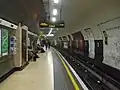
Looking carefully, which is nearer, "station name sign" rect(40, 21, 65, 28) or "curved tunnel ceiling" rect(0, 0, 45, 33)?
"curved tunnel ceiling" rect(0, 0, 45, 33)

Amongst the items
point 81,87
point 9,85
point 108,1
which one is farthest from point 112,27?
point 9,85

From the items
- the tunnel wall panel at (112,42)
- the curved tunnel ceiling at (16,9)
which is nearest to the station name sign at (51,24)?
the curved tunnel ceiling at (16,9)

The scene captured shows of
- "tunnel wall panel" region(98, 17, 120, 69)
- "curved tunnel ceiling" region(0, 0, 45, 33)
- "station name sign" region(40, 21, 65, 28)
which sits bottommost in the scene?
"tunnel wall panel" region(98, 17, 120, 69)

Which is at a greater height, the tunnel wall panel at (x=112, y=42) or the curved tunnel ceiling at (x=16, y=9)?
the curved tunnel ceiling at (x=16, y=9)

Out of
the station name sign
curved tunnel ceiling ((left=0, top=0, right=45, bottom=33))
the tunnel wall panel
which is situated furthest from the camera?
the station name sign

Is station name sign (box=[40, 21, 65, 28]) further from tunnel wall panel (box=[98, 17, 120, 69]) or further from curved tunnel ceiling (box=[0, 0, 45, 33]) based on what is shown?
tunnel wall panel (box=[98, 17, 120, 69])

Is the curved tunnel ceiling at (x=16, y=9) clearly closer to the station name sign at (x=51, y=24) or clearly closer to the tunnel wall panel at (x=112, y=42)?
the tunnel wall panel at (x=112, y=42)

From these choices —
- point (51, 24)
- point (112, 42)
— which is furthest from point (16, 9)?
point (51, 24)

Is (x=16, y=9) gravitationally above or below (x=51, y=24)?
below

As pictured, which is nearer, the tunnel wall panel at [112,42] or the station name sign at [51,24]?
the tunnel wall panel at [112,42]

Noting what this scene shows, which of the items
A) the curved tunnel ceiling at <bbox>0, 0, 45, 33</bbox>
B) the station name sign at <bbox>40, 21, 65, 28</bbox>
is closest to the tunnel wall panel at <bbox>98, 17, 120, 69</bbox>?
the curved tunnel ceiling at <bbox>0, 0, 45, 33</bbox>

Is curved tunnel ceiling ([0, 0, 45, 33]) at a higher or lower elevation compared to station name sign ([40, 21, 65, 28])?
lower

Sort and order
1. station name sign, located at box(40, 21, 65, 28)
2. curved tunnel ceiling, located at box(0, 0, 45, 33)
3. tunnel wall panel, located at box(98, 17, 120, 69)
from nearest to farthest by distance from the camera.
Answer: curved tunnel ceiling, located at box(0, 0, 45, 33) → tunnel wall panel, located at box(98, 17, 120, 69) → station name sign, located at box(40, 21, 65, 28)

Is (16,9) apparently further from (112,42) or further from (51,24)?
(51,24)
